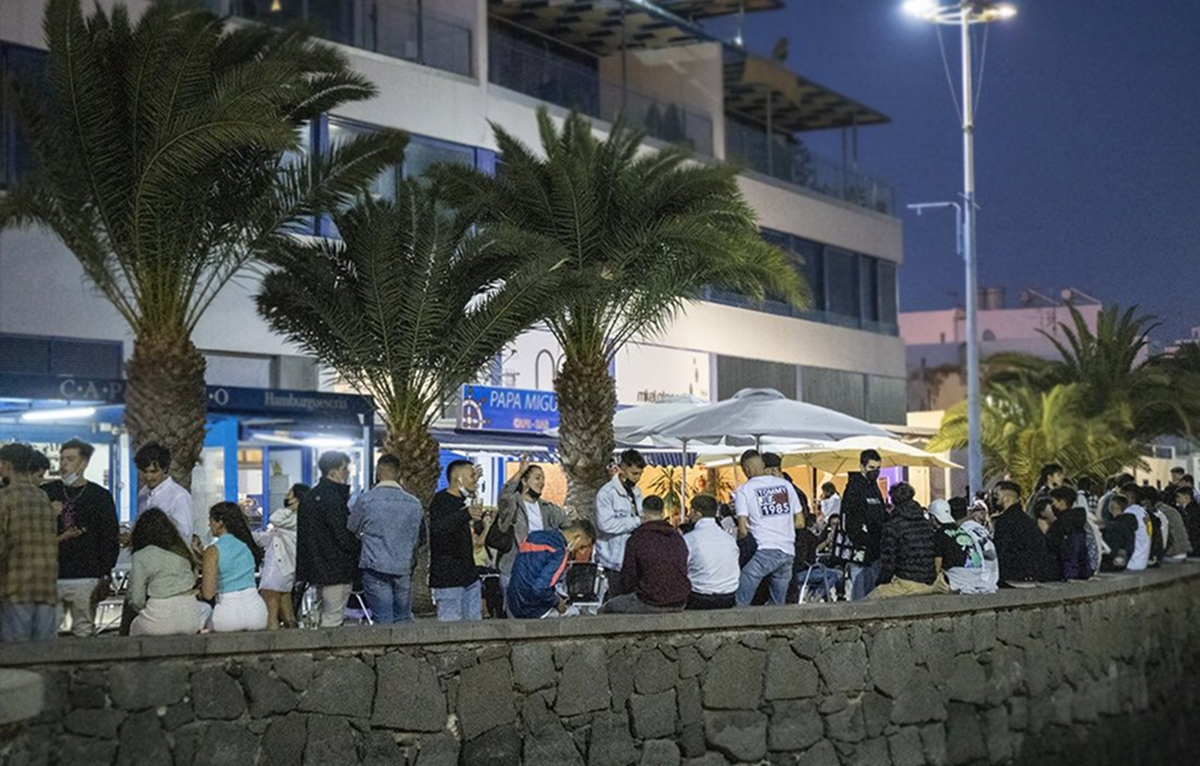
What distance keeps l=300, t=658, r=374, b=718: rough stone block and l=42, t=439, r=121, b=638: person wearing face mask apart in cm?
260

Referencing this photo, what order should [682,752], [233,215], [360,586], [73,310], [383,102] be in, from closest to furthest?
[682,752], [360,586], [233,215], [73,310], [383,102]

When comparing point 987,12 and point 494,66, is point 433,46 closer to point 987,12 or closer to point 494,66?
point 494,66

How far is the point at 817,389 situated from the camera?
44.8m

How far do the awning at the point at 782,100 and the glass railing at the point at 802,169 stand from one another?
0.59m

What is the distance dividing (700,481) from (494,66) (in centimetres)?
910

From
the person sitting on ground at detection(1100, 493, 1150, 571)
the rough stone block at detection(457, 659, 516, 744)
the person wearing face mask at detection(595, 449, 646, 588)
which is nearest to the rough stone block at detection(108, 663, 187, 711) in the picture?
the rough stone block at detection(457, 659, 516, 744)

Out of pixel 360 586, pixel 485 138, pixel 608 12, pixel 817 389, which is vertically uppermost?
pixel 608 12

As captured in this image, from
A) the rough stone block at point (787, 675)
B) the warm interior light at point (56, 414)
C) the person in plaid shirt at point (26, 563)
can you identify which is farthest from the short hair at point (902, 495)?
the warm interior light at point (56, 414)

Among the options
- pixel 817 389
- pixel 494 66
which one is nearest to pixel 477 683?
pixel 494 66

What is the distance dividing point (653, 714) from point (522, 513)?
11.5ft

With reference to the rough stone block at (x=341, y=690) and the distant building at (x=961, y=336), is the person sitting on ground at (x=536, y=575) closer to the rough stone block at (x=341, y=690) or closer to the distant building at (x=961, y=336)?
the rough stone block at (x=341, y=690)

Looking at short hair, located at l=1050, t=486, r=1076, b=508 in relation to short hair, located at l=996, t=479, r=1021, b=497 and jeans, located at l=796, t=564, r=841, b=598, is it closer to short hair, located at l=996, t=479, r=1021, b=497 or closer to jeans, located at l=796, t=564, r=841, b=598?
short hair, located at l=996, t=479, r=1021, b=497

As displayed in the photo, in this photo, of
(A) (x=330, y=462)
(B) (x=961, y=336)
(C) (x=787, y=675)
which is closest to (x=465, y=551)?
(A) (x=330, y=462)

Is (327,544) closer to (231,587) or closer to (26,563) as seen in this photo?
(231,587)
